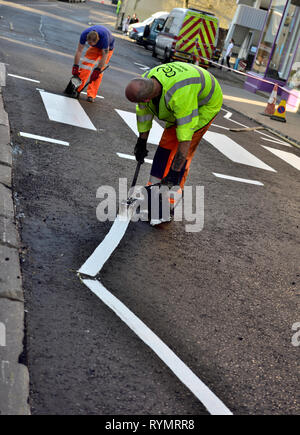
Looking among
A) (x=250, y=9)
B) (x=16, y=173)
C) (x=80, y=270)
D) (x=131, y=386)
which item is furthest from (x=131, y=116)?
(x=250, y=9)

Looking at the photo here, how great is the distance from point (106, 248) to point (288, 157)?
7.32 m

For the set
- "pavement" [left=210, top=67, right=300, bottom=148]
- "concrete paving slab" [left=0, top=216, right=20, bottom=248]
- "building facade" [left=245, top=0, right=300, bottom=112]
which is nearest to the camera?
"concrete paving slab" [left=0, top=216, right=20, bottom=248]

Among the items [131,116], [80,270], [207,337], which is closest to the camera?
[207,337]

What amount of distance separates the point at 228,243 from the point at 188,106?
1.46m

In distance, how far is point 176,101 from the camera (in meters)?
5.22

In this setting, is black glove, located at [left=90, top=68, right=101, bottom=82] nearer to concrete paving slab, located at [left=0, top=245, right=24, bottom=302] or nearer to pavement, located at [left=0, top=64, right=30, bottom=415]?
pavement, located at [left=0, top=64, right=30, bottom=415]

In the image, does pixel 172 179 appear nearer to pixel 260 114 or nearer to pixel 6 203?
pixel 6 203

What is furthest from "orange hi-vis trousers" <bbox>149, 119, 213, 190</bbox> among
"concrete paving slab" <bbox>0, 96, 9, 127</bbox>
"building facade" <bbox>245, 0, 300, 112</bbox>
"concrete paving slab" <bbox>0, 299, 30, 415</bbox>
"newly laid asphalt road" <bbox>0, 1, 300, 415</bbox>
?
"building facade" <bbox>245, 0, 300, 112</bbox>

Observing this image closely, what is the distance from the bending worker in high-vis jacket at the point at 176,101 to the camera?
5215 millimetres

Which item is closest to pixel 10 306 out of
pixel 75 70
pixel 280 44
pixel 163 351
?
pixel 163 351

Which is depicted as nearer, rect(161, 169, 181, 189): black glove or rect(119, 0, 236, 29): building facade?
rect(161, 169, 181, 189): black glove

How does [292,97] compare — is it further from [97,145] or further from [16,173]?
[16,173]

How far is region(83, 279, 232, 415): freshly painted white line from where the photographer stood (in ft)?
11.1
